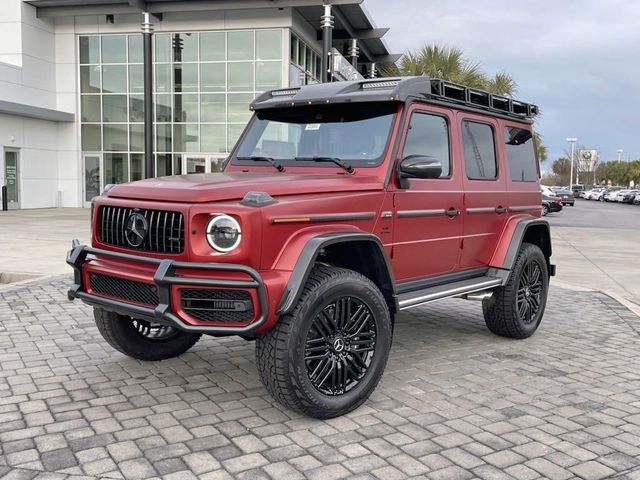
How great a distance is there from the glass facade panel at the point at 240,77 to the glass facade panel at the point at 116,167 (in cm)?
597

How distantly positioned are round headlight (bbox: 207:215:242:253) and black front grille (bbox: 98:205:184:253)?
179mm

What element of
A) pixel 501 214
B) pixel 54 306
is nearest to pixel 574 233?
pixel 501 214

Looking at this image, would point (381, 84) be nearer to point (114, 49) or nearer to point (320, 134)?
point (320, 134)

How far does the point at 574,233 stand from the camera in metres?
21.1

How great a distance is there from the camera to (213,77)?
27.2m

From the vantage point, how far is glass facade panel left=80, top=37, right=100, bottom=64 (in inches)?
1109

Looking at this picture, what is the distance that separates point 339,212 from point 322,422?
1.33 metres

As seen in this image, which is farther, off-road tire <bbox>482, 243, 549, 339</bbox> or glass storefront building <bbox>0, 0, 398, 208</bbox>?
glass storefront building <bbox>0, 0, 398, 208</bbox>

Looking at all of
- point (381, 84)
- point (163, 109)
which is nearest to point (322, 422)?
point (381, 84)

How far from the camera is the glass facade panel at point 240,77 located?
26688mm

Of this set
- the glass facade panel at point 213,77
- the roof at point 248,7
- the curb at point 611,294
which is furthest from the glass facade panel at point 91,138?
the curb at point 611,294

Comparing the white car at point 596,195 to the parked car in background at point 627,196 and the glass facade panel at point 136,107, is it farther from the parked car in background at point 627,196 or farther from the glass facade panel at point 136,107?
the glass facade panel at point 136,107

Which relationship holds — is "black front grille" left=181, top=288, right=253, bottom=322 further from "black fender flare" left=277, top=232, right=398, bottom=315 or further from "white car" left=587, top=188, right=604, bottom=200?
"white car" left=587, top=188, right=604, bottom=200

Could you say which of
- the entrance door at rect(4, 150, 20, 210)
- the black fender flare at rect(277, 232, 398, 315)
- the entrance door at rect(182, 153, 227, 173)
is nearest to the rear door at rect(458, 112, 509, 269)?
the black fender flare at rect(277, 232, 398, 315)
